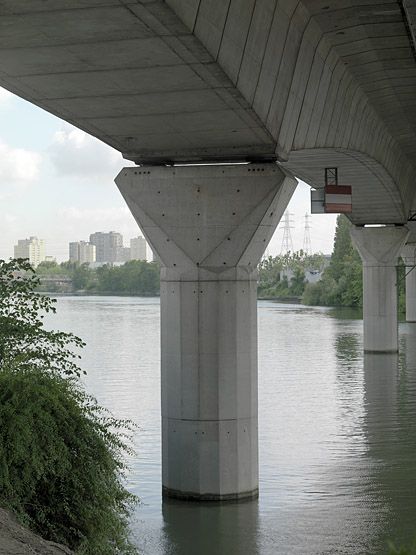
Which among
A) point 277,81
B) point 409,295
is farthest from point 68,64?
point 409,295

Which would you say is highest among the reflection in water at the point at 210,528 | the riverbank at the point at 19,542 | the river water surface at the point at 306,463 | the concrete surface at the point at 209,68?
the concrete surface at the point at 209,68

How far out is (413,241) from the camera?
56531mm

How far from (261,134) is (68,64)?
153 inches

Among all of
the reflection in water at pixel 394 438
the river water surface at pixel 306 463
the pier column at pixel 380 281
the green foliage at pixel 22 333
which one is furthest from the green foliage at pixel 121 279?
the green foliage at pixel 22 333

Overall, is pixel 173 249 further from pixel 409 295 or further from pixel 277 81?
pixel 409 295

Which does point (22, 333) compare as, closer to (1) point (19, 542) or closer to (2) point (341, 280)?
(1) point (19, 542)

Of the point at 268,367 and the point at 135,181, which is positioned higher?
the point at 135,181

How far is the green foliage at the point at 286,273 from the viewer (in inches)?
5522

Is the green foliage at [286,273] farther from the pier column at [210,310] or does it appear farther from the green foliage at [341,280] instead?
the pier column at [210,310]

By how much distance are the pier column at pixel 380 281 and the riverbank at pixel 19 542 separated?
29.5 meters

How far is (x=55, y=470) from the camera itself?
11.5 m

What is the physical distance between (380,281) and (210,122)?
88.5 feet

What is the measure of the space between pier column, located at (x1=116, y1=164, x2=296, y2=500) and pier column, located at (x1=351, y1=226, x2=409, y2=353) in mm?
23740

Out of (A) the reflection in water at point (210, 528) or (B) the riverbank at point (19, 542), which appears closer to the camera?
(B) the riverbank at point (19, 542)
